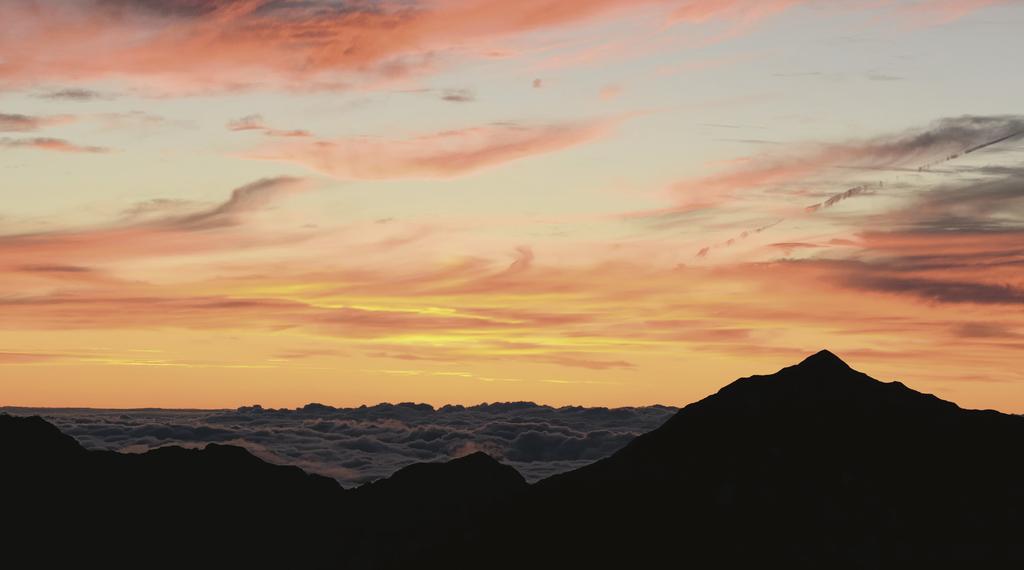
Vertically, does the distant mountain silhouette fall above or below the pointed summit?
below

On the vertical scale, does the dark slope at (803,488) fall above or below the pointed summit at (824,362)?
below

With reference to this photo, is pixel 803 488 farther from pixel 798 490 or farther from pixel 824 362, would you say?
pixel 824 362

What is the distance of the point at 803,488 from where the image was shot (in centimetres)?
11669

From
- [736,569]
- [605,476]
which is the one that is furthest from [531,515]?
[736,569]

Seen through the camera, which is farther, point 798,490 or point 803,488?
point 803,488

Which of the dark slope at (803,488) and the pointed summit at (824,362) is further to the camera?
the pointed summit at (824,362)

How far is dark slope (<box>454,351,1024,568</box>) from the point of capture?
109 meters

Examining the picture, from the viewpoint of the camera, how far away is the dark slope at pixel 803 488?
108625mm

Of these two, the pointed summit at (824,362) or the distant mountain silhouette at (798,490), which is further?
the pointed summit at (824,362)

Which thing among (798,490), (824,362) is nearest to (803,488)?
(798,490)

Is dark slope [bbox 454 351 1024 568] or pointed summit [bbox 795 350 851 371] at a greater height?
pointed summit [bbox 795 350 851 371]

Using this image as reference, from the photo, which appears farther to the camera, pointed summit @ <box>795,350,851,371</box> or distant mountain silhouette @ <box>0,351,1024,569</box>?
pointed summit @ <box>795,350,851,371</box>

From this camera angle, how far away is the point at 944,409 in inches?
4791

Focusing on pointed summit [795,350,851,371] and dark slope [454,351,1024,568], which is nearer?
dark slope [454,351,1024,568]
